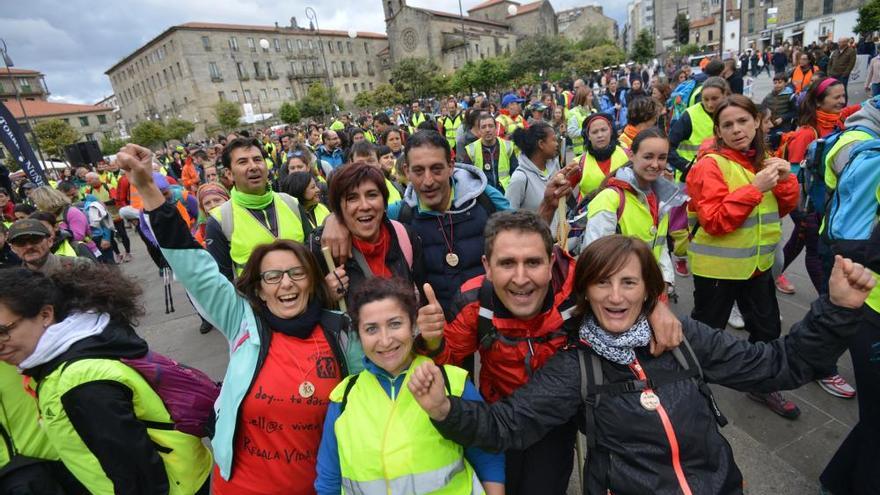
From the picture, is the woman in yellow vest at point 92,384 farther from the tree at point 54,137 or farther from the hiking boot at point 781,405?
the tree at point 54,137

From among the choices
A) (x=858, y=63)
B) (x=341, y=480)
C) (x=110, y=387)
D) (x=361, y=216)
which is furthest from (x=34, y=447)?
(x=858, y=63)

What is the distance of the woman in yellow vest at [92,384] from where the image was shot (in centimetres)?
166

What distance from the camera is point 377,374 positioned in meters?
1.73

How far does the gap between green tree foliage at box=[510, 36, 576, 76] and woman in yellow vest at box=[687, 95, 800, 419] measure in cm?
4581

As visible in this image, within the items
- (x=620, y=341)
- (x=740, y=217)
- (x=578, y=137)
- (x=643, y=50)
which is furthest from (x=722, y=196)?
(x=643, y=50)

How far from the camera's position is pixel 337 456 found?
1.75 meters

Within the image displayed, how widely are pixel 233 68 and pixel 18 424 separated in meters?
67.1

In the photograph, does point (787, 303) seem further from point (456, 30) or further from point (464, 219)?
point (456, 30)

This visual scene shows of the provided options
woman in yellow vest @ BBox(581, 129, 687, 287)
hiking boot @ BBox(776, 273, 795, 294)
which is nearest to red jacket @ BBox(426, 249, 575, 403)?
woman in yellow vest @ BBox(581, 129, 687, 287)

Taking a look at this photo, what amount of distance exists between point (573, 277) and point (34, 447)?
101 inches

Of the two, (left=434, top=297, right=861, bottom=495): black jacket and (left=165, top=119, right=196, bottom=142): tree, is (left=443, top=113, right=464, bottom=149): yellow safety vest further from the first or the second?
(left=165, top=119, right=196, bottom=142): tree

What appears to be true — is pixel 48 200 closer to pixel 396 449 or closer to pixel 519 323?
pixel 396 449

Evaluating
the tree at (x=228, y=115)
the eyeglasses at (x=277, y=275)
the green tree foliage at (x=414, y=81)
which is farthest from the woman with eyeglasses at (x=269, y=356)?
the tree at (x=228, y=115)

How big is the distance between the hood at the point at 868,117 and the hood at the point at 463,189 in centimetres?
222
